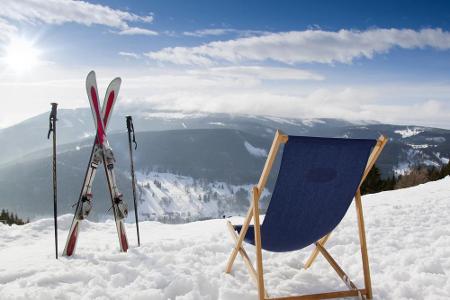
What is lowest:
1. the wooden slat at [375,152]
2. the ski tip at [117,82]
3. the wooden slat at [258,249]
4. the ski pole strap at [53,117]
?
the wooden slat at [258,249]

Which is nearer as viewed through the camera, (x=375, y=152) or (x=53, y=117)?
(x=375, y=152)

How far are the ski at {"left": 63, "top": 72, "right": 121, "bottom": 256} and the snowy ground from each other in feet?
0.84

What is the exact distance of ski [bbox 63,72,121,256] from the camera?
5.41m

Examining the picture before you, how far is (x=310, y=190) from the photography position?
3434mm

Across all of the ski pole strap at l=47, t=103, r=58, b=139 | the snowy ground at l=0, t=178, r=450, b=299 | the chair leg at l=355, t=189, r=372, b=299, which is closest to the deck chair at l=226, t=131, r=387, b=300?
the chair leg at l=355, t=189, r=372, b=299

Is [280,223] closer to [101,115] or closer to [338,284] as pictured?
[338,284]

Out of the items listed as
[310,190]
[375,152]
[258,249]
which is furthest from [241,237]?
[375,152]

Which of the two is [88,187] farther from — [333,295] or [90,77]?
[333,295]

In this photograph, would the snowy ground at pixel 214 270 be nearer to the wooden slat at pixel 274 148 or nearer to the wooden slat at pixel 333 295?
the wooden slat at pixel 333 295

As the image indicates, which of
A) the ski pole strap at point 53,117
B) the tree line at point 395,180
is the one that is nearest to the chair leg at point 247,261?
the ski pole strap at point 53,117

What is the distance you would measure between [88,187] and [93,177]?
0.18 m

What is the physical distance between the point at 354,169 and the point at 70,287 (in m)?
2.90

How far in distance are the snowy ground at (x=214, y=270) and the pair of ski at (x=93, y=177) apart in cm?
27

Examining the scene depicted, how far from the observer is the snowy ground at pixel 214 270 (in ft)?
12.2
